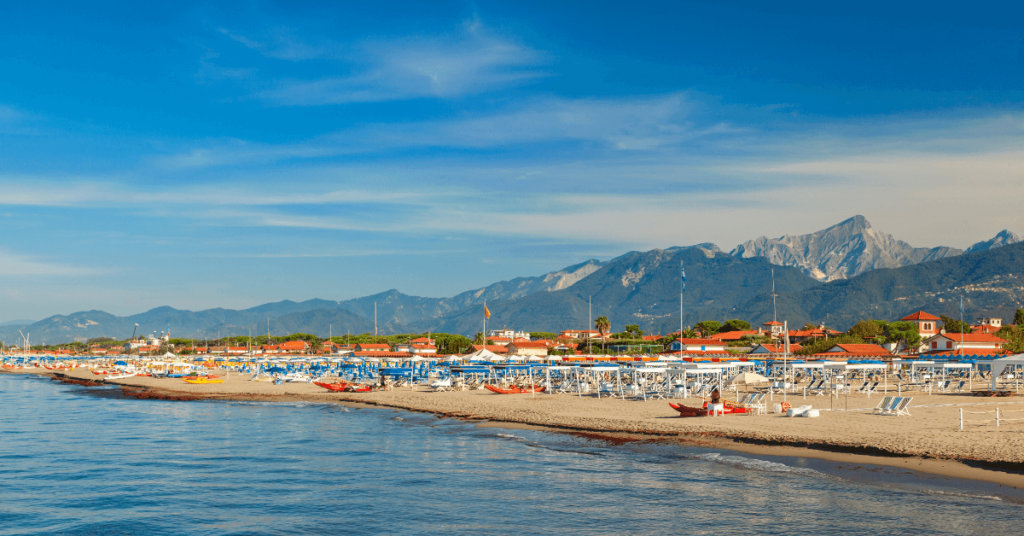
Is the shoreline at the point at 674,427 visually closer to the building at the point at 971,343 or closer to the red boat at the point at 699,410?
the red boat at the point at 699,410

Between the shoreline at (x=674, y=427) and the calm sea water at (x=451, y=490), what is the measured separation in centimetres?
128

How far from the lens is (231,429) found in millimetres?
37562

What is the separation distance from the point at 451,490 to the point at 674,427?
41.7ft

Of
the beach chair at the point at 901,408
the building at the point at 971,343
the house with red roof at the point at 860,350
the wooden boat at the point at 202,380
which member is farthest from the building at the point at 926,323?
the wooden boat at the point at 202,380

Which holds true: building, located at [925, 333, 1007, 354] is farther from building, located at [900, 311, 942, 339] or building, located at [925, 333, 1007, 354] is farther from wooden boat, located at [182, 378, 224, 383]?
wooden boat, located at [182, 378, 224, 383]

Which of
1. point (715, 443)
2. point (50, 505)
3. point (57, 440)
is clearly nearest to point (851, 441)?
point (715, 443)

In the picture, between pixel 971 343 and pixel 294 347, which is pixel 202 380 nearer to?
pixel 294 347

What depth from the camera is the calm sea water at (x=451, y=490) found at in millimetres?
17219

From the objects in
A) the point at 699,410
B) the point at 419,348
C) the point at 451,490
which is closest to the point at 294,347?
the point at 419,348

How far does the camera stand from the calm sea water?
56.5 ft

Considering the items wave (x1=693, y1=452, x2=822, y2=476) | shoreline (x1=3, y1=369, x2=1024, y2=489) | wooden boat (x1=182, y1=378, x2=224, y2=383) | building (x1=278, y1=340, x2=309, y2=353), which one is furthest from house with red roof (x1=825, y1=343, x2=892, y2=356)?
building (x1=278, y1=340, x2=309, y2=353)

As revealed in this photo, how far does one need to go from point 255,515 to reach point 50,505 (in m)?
6.81

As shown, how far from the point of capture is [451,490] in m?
21.5

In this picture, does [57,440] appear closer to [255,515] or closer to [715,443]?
[255,515]
